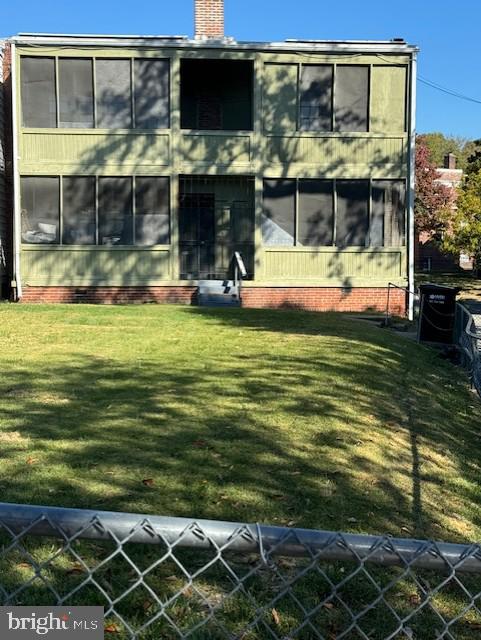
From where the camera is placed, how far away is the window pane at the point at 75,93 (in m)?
18.2

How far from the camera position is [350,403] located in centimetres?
740

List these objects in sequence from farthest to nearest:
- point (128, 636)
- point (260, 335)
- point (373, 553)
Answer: point (260, 335) → point (128, 636) → point (373, 553)

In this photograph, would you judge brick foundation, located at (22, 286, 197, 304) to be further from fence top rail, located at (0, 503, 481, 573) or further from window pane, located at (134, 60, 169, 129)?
fence top rail, located at (0, 503, 481, 573)

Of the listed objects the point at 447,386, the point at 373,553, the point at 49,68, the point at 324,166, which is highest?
the point at 49,68

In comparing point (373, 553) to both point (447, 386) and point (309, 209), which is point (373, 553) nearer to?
point (447, 386)

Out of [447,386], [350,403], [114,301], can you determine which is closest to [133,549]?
[350,403]

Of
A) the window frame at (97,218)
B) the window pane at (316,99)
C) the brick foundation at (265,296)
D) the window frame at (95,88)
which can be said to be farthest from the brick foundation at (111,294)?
the window pane at (316,99)

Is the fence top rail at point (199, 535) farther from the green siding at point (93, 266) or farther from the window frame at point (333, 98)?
the window frame at point (333, 98)

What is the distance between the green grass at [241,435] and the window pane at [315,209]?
8.06m

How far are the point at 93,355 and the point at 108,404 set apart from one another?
2.97 metres

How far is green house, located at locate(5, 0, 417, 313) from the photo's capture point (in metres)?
18.4

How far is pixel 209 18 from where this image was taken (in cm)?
1978

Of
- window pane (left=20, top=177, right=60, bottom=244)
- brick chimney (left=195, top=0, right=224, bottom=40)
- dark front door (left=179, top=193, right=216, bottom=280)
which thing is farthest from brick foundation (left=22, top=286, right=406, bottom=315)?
brick chimney (left=195, top=0, right=224, bottom=40)

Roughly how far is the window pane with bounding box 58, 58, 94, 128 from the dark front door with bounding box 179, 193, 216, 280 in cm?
343
